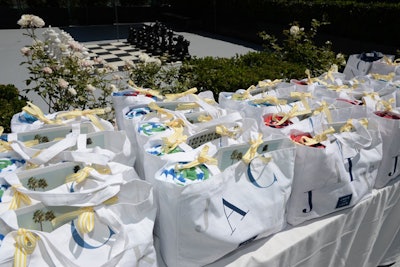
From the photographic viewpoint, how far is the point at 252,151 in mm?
859

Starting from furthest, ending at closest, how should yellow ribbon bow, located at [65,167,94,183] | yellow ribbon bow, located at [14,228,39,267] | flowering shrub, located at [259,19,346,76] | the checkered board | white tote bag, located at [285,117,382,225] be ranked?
the checkered board
flowering shrub, located at [259,19,346,76]
white tote bag, located at [285,117,382,225]
yellow ribbon bow, located at [65,167,94,183]
yellow ribbon bow, located at [14,228,39,267]

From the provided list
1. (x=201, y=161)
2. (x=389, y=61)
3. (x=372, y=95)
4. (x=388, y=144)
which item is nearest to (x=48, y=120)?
(x=201, y=161)

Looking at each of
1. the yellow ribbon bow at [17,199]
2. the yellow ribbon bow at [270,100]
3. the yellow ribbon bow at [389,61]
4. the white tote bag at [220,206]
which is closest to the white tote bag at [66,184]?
the yellow ribbon bow at [17,199]

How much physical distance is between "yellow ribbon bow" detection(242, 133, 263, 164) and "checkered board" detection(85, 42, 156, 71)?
224 inches

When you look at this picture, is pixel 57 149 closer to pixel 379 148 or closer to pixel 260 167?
pixel 260 167

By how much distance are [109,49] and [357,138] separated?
7.19 m

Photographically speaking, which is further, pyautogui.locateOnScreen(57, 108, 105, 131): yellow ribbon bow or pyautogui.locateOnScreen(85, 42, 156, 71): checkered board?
pyautogui.locateOnScreen(85, 42, 156, 71): checkered board

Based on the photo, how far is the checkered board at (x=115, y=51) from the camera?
254 inches

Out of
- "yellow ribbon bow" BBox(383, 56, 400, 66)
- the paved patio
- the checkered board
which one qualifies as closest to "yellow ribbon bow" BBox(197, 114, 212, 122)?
"yellow ribbon bow" BBox(383, 56, 400, 66)

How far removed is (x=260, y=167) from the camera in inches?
34.3

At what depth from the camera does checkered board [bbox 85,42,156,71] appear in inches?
254

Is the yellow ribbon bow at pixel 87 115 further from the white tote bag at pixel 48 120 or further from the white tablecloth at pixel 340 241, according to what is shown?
the white tablecloth at pixel 340 241

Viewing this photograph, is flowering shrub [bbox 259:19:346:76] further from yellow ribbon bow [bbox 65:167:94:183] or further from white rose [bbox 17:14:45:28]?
yellow ribbon bow [bbox 65:167:94:183]

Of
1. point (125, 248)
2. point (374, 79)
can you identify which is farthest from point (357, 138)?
point (374, 79)
